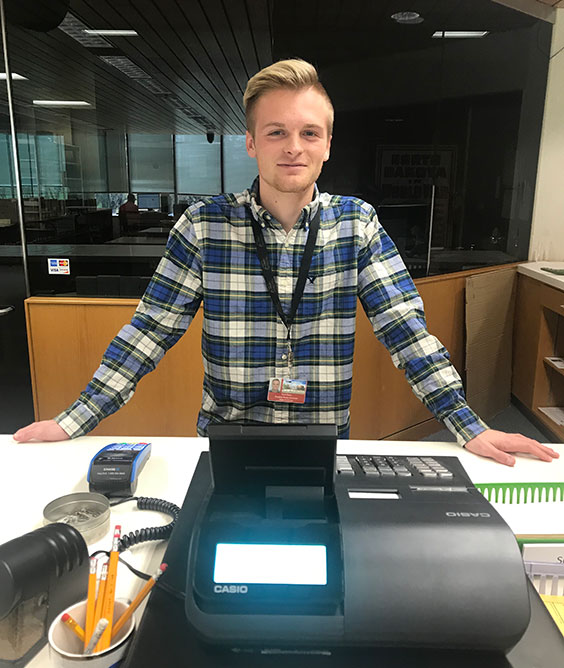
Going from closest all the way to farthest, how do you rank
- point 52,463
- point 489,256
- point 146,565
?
1. point 146,565
2. point 52,463
3. point 489,256

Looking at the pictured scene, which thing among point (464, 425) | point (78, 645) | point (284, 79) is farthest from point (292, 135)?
point (78, 645)

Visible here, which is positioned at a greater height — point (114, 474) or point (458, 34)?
point (458, 34)

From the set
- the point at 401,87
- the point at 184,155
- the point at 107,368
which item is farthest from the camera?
the point at 401,87

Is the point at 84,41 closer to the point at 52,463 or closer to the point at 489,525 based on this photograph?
the point at 52,463

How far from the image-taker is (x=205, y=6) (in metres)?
2.88

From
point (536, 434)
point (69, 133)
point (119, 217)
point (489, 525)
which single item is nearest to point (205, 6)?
point (69, 133)

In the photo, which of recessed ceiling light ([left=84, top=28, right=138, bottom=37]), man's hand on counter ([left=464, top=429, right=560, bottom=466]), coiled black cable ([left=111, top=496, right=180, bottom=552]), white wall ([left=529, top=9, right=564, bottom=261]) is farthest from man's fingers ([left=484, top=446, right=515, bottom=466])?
white wall ([left=529, top=9, right=564, bottom=261])

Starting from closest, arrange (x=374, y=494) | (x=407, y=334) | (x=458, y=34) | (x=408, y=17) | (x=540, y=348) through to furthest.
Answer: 1. (x=374, y=494)
2. (x=407, y=334)
3. (x=408, y=17)
4. (x=458, y=34)
5. (x=540, y=348)

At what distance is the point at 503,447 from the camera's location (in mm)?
1335

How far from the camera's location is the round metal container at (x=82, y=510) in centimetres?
102

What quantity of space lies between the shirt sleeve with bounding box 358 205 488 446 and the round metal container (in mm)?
819

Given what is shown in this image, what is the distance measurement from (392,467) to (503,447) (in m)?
0.53

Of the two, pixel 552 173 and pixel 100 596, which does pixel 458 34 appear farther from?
pixel 100 596

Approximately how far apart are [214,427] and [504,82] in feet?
13.0
